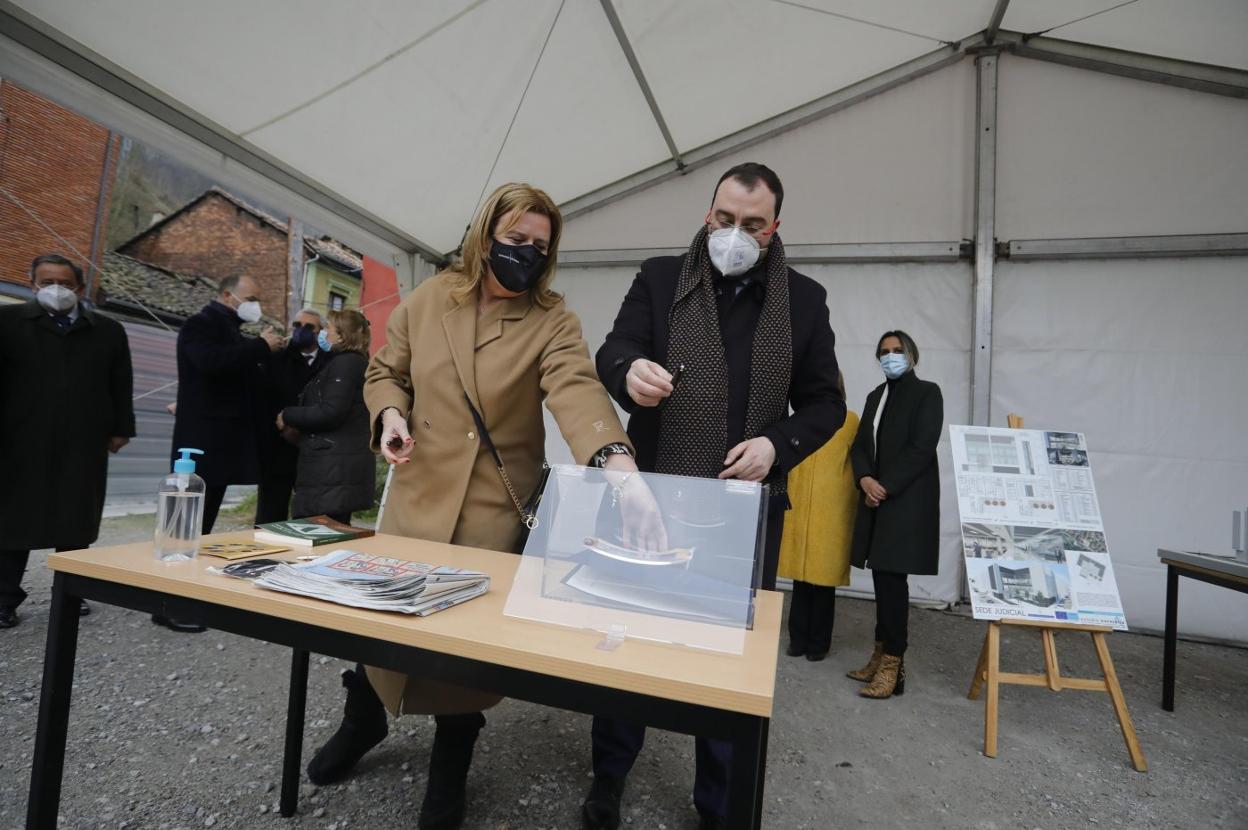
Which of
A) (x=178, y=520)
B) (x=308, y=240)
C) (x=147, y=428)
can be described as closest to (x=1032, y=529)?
(x=178, y=520)

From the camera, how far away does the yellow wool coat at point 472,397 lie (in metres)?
1.54

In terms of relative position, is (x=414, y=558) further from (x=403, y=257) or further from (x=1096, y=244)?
(x=1096, y=244)

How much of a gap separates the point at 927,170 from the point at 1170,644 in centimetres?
342

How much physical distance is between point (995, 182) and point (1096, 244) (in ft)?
2.61

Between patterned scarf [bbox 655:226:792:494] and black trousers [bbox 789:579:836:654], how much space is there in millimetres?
2120

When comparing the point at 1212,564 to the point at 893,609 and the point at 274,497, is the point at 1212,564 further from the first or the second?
the point at 274,497

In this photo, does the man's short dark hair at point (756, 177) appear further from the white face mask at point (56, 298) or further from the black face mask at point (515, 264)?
the white face mask at point (56, 298)

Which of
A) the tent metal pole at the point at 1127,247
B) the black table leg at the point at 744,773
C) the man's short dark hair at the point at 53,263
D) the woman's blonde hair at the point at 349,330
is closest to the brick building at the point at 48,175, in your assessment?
the man's short dark hair at the point at 53,263

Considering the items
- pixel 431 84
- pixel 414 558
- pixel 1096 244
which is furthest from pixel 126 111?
pixel 1096 244

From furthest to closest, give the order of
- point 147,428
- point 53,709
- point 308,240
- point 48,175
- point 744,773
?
point 308,240 → point 48,175 → point 147,428 → point 53,709 → point 744,773

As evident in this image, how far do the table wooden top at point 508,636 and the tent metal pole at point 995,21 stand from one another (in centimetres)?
487

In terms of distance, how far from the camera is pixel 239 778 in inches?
74.5

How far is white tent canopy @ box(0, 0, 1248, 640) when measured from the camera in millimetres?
3443

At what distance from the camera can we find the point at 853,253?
183 inches
